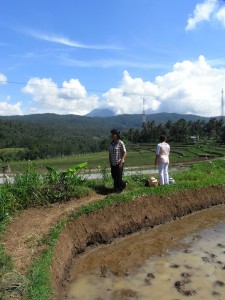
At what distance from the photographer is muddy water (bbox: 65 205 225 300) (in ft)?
22.6

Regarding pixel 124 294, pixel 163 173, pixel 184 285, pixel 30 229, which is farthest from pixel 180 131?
pixel 124 294

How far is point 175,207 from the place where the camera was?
12.9 meters

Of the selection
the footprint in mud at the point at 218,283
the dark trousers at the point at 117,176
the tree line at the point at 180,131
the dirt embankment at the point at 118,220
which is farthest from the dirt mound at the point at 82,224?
the tree line at the point at 180,131

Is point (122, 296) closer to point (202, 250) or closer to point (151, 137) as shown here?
point (202, 250)

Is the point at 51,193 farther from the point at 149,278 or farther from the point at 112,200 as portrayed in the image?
the point at 149,278

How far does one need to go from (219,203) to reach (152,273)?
25.1ft

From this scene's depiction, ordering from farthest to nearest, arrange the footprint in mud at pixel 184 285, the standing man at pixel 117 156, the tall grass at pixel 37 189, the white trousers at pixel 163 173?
the white trousers at pixel 163 173 → the standing man at pixel 117 156 → the tall grass at pixel 37 189 → the footprint in mud at pixel 184 285

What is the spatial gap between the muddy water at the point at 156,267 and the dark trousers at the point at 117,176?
69.7 inches

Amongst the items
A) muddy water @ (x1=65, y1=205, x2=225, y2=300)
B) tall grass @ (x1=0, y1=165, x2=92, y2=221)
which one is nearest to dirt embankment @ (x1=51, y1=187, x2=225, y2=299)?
muddy water @ (x1=65, y1=205, x2=225, y2=300)

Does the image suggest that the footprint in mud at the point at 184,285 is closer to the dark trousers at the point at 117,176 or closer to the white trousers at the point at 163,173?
the dark trousers at the point at 117,176

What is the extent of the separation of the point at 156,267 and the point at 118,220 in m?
2.88

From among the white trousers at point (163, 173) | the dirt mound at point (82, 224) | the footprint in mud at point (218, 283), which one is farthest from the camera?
the white trousers at point (163, 173)

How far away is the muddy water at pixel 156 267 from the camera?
688 cm

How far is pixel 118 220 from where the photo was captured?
10945mm
